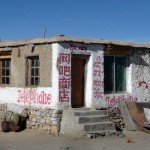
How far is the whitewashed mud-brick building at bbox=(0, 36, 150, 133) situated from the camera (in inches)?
527

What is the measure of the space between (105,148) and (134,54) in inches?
228

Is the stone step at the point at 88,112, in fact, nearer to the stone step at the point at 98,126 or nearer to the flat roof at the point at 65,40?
the stone step at the point at 98,126

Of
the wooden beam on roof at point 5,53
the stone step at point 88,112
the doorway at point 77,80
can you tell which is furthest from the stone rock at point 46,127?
the wooden beam on roof at point 5,53

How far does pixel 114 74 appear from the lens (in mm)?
14984

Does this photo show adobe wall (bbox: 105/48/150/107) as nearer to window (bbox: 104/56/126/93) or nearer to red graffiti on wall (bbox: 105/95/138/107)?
red graffiti on wall (bbox: 105/95/138/107)

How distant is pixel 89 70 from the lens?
14242 millimetres

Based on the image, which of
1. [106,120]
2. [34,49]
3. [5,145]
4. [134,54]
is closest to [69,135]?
[106,120]

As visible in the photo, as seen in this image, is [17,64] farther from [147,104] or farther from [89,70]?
[147,104]

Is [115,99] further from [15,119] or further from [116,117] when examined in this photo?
[15,119]

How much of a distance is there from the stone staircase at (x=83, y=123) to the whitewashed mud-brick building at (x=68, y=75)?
0.38m

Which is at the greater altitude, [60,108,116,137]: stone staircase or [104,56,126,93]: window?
[104,56,126,93]: window

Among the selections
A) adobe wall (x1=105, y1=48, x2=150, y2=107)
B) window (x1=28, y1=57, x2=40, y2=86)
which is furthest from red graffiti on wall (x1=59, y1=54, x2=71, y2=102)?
adobe wall (x1=105, y1=48, x2=150, y2=107)

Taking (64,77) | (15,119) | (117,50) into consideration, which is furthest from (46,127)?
(117,50)

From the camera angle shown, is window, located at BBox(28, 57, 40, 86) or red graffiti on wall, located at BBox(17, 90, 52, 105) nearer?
red graffiti on wall, located at BBox(17, 90, 52, 105)
